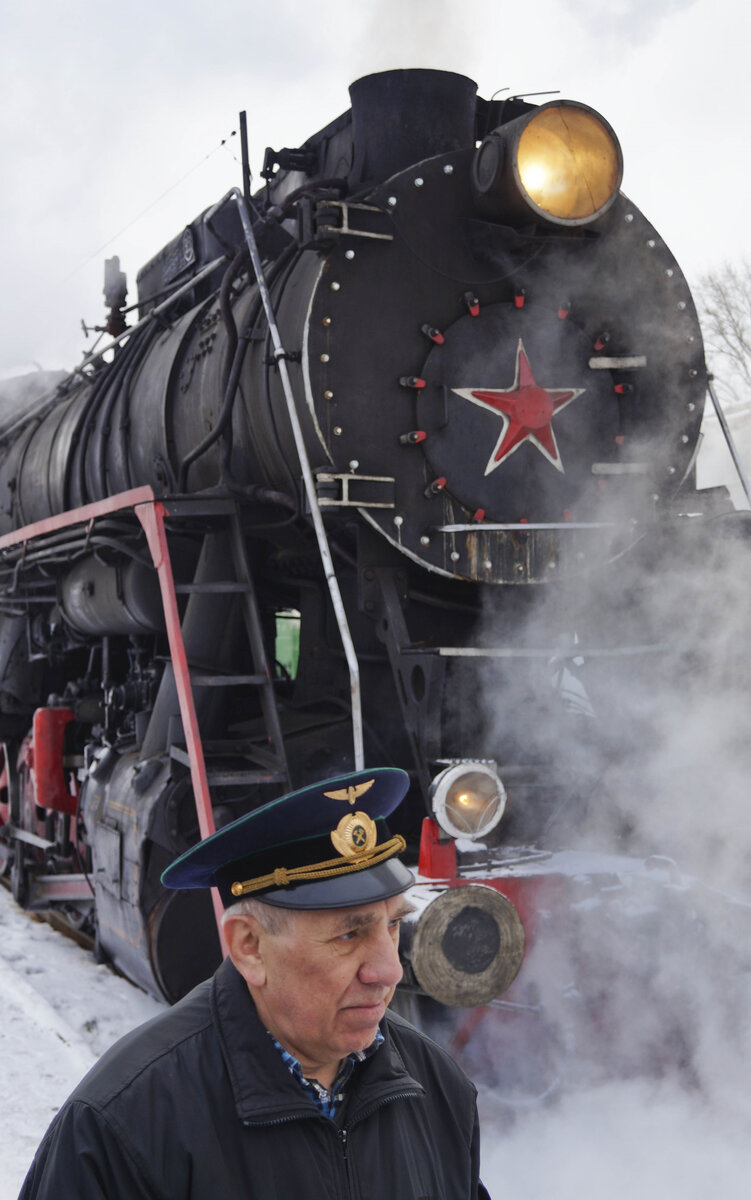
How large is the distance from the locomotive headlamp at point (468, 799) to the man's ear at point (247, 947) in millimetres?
1713

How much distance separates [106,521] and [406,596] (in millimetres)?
1483

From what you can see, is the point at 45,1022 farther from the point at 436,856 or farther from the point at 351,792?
the point at 351,792

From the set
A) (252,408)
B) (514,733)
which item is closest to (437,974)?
(514,733)

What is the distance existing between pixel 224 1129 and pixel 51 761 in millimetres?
4817

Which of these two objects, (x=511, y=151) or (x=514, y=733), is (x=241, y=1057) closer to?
(x=514, y=733)

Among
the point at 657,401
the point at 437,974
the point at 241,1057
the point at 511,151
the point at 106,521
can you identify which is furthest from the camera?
the point at 106,521

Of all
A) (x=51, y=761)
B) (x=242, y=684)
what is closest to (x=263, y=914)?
(x=242, y=684)

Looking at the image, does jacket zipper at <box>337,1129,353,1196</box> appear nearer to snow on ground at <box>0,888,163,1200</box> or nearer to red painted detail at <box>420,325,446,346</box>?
snow on ground at <box>0,888,163,1200</box>

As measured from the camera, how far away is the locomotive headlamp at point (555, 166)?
3.54 meters

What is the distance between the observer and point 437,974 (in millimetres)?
2906

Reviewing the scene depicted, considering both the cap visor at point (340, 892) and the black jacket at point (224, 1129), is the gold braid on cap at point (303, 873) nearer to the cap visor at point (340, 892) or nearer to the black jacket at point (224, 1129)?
the cap visor at point (340, 892)

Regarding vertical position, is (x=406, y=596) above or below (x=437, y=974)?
above

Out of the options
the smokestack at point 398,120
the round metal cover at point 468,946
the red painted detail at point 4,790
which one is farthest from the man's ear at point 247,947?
the red painted detail at point 4,790

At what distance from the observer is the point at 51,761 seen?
5.86m
